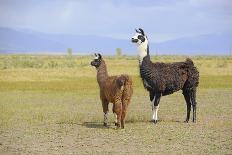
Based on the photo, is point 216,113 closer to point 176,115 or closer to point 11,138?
point 176,115

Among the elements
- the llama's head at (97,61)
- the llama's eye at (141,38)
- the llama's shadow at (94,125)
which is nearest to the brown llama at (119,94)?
the llama's shadow at (94,125)

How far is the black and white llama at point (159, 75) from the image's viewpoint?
641 inches

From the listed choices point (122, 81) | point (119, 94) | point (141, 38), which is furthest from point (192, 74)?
point (119, 94)

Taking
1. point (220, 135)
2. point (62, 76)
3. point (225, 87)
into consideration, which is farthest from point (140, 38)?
point (62, 76)

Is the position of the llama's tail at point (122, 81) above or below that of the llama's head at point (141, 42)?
below

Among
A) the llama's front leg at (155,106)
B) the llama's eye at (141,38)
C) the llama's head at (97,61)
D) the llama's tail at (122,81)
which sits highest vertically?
the llama's eye at (141,38)

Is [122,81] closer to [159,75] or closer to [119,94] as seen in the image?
[119,94]

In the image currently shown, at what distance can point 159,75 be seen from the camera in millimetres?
16344

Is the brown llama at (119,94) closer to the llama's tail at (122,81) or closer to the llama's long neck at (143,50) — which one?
the llama's tail at (122,81)

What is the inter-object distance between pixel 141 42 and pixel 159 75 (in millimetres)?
1143

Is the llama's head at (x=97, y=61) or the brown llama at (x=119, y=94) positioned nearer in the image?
the brown llama at (x=119, y=94)

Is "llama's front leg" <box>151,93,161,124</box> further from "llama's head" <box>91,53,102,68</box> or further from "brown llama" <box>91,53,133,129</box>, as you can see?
"llama's head" <box>91,53,102,68</box>

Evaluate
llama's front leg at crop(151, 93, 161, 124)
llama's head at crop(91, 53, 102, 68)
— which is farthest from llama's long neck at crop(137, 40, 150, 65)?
llama's head at crop(91, 53, 102, 68)

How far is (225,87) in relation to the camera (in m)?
32.0
